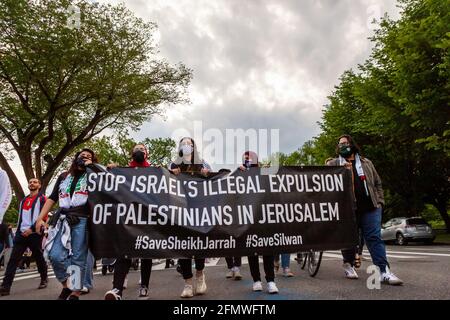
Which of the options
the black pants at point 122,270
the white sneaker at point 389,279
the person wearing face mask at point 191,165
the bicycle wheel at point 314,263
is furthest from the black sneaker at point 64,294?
the white sneaker at point 389,279

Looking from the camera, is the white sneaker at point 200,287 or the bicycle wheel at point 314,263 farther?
the bicycle wheel at point 314,263

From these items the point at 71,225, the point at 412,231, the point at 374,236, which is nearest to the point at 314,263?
the point at 374,236

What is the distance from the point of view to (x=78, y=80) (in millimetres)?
21031

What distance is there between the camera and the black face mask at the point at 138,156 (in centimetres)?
535

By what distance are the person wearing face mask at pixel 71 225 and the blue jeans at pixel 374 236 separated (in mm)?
3630

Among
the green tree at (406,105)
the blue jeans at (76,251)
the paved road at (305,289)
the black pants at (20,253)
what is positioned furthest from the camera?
the green tree at (406,105)

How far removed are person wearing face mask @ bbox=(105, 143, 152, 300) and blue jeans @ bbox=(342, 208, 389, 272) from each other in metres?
2.90

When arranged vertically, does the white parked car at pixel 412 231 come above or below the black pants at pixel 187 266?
above

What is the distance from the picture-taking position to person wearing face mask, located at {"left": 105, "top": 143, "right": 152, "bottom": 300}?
4539mm

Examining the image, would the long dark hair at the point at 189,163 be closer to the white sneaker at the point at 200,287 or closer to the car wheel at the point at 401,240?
the white sneaker at the point at 200,287

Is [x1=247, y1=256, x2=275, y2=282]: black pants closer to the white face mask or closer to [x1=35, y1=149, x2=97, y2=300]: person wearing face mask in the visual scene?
the white face mask

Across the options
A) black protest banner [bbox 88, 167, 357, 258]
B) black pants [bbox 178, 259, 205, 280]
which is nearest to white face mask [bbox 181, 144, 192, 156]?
black protest banner [bbox 88, 167, 357, 258]

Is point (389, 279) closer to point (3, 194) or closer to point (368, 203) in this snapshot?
point (368, 203)
